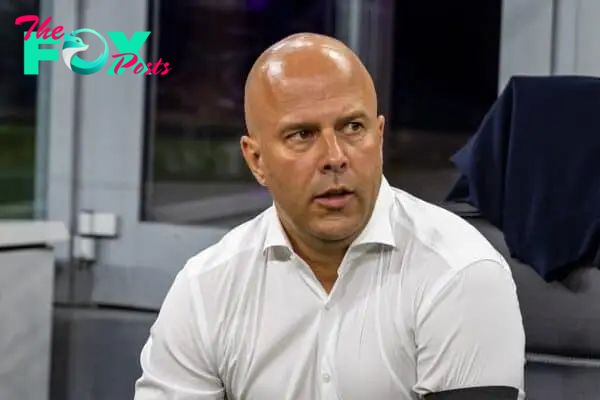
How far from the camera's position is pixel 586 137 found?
158 cm

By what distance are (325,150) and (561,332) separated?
0.73m

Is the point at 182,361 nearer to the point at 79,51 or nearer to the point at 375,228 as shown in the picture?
the point at 375,228

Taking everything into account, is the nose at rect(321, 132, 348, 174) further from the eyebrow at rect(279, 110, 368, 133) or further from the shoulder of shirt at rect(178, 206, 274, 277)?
the shoulder of shirt at rect(178, 206, 274, 277)

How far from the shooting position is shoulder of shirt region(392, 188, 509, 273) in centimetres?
112

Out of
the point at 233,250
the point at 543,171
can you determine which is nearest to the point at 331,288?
the point at 233,250

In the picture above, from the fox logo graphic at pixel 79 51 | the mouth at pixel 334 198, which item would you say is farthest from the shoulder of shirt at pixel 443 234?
the fox logo graphic at pixel 79 51

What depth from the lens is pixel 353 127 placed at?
1.10 m

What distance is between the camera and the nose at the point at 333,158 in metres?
1.07

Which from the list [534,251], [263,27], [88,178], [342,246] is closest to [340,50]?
[342,246]

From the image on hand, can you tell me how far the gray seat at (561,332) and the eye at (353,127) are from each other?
64 centimetres

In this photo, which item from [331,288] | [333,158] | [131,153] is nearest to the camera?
[333,158]

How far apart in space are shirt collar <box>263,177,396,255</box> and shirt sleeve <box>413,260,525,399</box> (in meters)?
0.10

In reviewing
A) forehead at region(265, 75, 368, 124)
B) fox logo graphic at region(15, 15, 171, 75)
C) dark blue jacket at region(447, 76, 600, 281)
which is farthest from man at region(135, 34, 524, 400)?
fox logo graphic at region(15, 15, 171, 75)

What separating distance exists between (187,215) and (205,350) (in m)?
1.11
